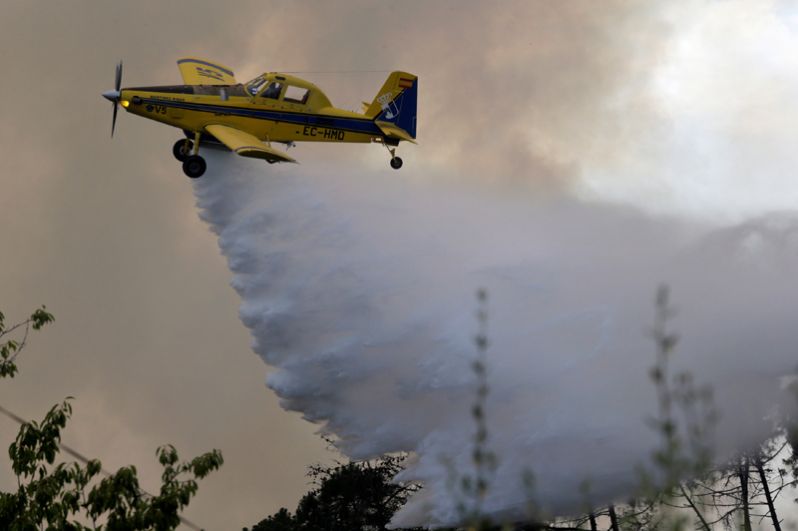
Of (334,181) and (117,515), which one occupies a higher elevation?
(334,181)

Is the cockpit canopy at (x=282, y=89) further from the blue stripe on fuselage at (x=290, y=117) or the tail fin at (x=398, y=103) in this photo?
the tail fin at (x=398, y=103)

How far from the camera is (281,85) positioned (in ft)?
115

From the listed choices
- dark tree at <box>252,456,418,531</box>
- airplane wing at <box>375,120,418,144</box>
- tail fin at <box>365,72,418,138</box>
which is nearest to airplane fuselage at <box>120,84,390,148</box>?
airplane wing at <box>375,120,418,144</box>

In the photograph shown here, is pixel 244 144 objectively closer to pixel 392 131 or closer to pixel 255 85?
pixel 255 85

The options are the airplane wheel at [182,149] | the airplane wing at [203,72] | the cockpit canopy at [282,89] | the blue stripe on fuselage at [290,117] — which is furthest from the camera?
the airplane wing at [203,72]

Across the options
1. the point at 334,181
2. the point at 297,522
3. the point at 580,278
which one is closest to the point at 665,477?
the point at 334,181

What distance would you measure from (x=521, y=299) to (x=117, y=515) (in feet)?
80.7

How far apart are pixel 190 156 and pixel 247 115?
218 centimetres

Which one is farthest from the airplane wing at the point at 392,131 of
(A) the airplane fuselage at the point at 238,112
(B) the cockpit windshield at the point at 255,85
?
(B) the cockpit windshield at the point at 255,85

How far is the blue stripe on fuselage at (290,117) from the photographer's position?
3441 cm

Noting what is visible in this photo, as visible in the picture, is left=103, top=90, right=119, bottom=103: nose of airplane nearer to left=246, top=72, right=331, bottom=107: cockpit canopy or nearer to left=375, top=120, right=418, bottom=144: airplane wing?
left=246, top=72, right=331, bottom=107: cockpit canopy

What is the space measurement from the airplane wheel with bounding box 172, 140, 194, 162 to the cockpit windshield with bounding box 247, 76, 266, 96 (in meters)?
2.39

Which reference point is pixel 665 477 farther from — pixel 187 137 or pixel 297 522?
pixel 297 522

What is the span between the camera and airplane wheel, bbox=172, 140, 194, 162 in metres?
34.3
